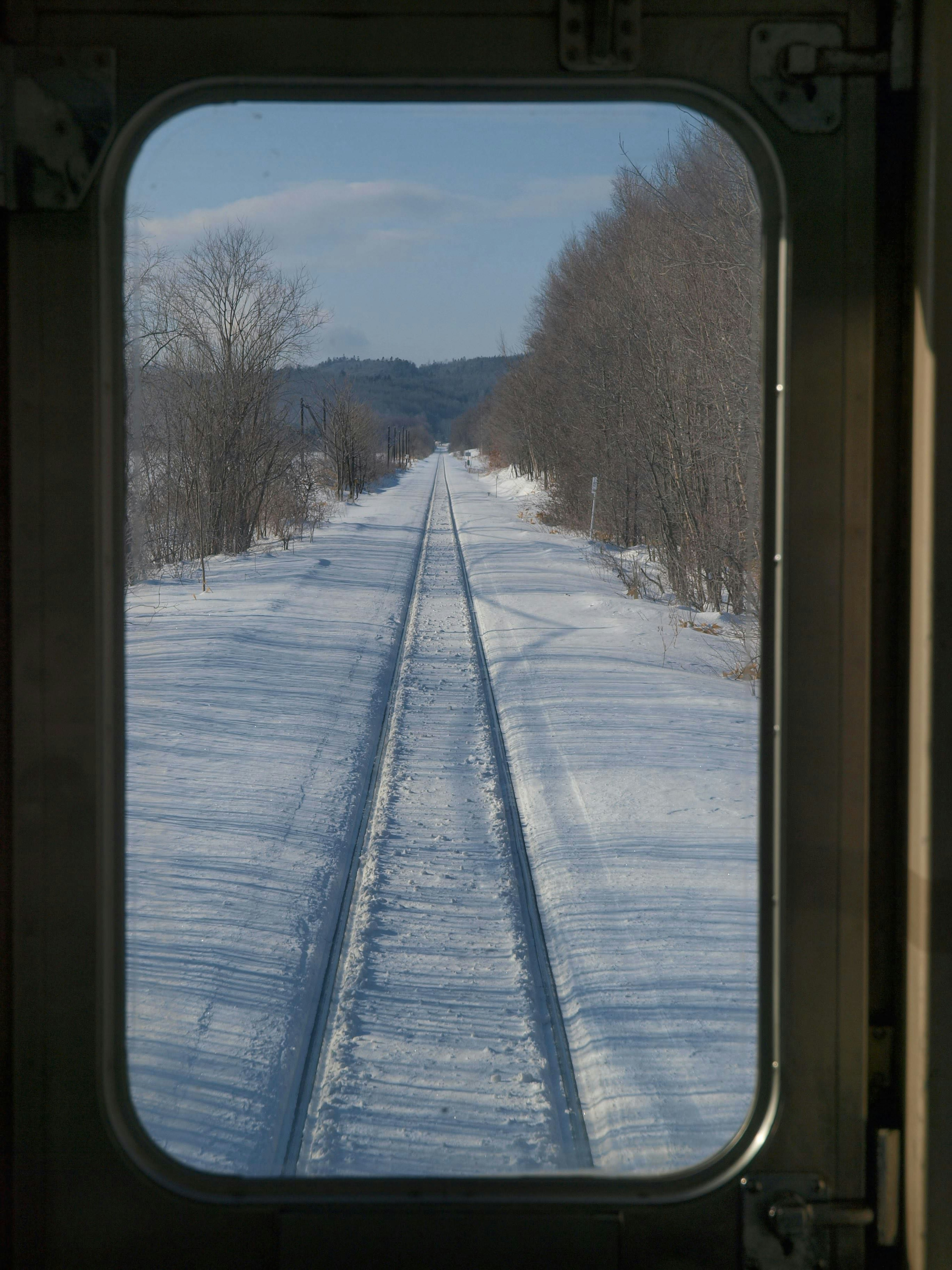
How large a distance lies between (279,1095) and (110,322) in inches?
98.7

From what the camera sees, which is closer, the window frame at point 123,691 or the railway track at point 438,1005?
the window frame at point 123,691

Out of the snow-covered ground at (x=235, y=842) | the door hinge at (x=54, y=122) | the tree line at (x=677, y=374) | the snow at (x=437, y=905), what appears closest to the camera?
the door hinge at (x=54, y=122)

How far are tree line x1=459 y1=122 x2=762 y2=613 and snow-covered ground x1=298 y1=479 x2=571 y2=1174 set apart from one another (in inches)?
95.8

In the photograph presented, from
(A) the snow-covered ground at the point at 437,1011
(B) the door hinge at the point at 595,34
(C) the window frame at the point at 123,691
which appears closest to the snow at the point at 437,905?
(A) the snow-covered ground at the point at 437,1011

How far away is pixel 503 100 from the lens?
6.14 ft

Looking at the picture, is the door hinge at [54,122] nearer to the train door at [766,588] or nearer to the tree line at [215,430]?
the train door at [766,588]

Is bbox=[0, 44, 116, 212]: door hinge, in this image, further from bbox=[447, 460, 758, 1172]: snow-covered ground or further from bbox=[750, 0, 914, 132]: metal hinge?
bbox=[447, 460, 758, 1172]: snow-covered ground

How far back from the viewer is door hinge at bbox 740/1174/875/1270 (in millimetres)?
1840

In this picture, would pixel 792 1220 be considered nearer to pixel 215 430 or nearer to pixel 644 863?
pixel 644 863

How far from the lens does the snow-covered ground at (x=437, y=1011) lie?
327 centimetres

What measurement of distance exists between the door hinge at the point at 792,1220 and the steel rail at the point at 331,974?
0.92 m

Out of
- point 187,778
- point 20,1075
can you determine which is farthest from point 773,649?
point 187,778

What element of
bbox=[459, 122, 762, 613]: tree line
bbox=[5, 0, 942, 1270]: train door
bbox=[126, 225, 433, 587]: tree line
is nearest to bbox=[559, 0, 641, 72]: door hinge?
bbox=[5, 0, 942, 1270]: train door

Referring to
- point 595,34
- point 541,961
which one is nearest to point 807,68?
point 595,34
